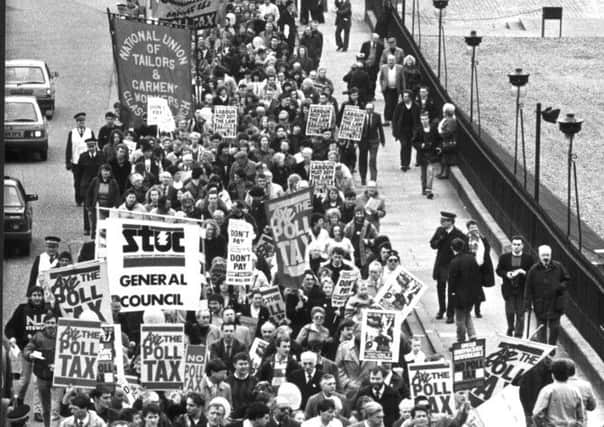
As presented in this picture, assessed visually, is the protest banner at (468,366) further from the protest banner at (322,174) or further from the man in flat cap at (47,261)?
the protest banner at (322,174)

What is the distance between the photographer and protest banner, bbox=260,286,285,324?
71.4 ft

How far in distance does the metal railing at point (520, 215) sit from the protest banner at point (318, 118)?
263 cm

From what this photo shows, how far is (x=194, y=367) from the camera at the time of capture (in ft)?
62.4

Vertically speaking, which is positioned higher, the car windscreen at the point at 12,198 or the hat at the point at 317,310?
the car windscreen at the point at 12,198

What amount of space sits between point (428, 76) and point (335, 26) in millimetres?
11370

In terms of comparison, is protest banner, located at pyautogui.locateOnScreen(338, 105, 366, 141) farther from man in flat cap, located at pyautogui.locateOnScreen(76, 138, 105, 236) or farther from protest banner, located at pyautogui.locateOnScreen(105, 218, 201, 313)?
protest banner, located at pyautogui.locateOnScreen(105, 218, 201, 313)

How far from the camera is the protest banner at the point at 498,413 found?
55.3ft

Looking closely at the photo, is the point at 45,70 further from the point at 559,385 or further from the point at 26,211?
the point at 559,385

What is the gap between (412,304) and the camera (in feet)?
71.8

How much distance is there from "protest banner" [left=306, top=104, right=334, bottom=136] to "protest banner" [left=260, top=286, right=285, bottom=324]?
10.4 m

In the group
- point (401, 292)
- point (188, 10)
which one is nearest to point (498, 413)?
point (401, 292)

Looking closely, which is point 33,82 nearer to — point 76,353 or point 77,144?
point 77,144

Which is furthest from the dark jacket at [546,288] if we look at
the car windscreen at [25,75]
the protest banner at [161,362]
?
the car windscreen at [25,75]

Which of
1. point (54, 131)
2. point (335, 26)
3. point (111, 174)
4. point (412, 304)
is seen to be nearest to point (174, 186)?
point (111, 174)
